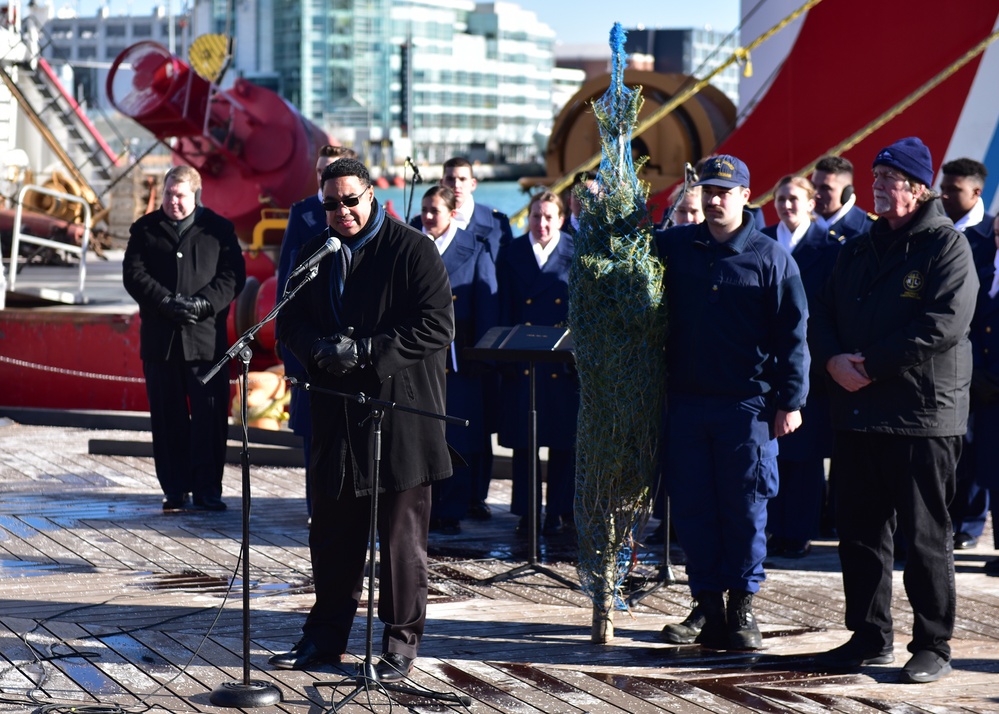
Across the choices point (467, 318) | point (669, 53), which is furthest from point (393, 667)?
point (669, 53)

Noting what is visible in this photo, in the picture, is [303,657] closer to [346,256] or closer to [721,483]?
[346,256]

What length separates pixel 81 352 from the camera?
11.2 meters

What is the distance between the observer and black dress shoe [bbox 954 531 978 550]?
6.91m

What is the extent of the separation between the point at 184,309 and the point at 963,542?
418 cm

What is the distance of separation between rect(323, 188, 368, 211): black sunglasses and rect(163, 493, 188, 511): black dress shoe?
3425 mm

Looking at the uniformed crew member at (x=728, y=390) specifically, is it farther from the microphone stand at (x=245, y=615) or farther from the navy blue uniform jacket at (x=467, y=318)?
the navy blue uniform jacket at (x=467, y=318)

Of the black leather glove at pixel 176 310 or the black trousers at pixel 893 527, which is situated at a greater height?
the black leather glove at pixel 176 310

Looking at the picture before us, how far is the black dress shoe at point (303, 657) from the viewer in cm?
479

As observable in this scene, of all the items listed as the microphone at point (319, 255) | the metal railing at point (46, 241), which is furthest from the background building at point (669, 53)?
the metal railing at point (46, 241)

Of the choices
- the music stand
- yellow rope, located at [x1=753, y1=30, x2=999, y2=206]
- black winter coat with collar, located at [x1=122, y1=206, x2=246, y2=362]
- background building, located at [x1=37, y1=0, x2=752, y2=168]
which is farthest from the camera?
background building, located at [x1=37, y1=0, x2=752, y2=168]

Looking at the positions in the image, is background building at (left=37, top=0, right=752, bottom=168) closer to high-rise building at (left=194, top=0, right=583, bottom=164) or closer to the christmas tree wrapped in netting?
high-rise building at (left=194, top=0, right=583, bottom=164)

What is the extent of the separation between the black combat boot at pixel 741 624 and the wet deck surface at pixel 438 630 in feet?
0.17

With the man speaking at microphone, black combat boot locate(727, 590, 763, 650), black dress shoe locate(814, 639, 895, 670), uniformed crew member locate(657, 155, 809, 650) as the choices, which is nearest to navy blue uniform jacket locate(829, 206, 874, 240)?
uniformed crew member locate(657, 155, 809, 650)

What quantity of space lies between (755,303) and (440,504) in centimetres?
271
